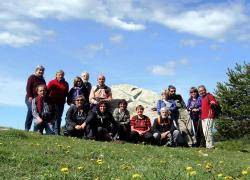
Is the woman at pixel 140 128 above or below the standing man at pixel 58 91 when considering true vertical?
below

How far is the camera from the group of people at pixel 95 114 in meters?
21.0

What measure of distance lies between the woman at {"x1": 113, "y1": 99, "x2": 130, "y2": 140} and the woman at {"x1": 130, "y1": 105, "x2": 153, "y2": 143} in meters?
Result: 0.30

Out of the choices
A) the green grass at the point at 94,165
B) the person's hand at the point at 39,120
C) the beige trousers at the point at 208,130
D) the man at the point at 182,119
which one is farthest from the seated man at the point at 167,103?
the green grass at the point at 94,165

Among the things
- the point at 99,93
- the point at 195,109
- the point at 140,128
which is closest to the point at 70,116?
the point at 99,93

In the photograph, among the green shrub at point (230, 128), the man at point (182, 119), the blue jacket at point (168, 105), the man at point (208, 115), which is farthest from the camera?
the green shrub at point (230, 128)

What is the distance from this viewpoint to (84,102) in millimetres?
20984

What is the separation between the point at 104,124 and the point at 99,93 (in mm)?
1406

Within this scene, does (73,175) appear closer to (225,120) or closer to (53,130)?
(53,130)

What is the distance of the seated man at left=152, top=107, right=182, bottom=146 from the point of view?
21.7 m

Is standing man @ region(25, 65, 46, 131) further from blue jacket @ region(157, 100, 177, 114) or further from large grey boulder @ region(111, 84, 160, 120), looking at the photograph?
large grey boulder @ region(111, 84, 160, 120)

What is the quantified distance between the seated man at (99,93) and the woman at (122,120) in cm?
66

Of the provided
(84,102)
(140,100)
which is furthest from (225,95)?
(84,102)

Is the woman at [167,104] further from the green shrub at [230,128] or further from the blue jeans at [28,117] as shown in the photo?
the green shrub at [230,128]

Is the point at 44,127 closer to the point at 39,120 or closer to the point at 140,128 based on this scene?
the point at 39,120
